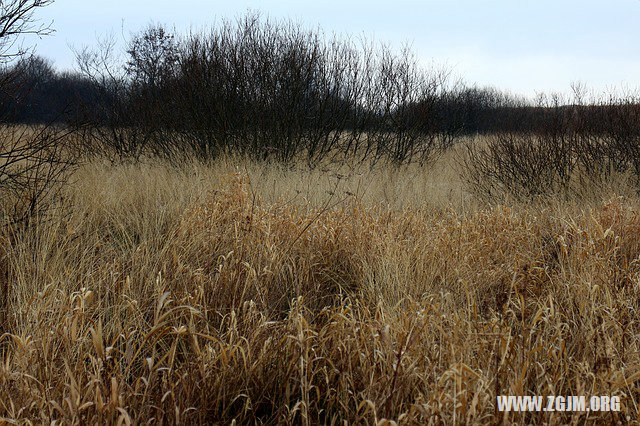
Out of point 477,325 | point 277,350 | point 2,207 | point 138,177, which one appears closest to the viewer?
point 277,350

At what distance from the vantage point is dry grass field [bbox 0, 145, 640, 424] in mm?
2102

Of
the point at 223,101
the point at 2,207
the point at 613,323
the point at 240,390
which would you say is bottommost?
the point at 240,390

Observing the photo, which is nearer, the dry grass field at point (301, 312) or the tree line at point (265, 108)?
the dry grass field at point (301, 312)

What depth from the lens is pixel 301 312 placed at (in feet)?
9.57

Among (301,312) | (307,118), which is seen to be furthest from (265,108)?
(301,312)

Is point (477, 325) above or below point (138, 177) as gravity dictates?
below

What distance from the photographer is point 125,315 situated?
3.00 metres

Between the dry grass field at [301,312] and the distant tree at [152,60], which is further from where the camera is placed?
the distant tree at [152,60]

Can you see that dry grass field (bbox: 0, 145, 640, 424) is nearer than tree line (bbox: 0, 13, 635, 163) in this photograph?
Yes

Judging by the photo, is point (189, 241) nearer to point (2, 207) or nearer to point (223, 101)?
point (2, 207)

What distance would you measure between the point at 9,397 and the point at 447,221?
3.97 meters

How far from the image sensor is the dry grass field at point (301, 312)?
6.89 ft

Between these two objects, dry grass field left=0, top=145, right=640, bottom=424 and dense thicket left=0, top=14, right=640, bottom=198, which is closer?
dry grass field left=0, top=145, right=640, bottom=424

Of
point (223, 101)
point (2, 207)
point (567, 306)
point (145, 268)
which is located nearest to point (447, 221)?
point (567, 306)
